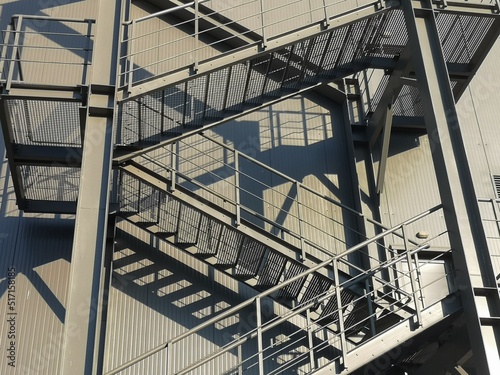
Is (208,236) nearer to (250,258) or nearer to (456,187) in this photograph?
(250,258)

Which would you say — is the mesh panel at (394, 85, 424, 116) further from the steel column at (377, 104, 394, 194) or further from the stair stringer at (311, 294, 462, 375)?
the stair stringer at (311, 294, 462, 375)

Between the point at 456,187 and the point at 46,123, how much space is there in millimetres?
5705

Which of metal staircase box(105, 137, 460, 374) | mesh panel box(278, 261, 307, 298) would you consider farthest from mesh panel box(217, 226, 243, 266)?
mesh panel box(278, 261, 307, 298)

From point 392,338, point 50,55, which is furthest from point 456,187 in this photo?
point 50,55

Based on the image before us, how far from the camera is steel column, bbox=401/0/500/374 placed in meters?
6.41

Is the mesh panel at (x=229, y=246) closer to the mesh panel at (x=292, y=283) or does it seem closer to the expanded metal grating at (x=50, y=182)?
the mesh panel at (x=292, y=283)

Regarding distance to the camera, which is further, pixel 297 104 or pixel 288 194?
pixel 297 104

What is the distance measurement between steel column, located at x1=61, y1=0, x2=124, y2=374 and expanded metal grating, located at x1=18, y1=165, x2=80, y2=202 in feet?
8.20

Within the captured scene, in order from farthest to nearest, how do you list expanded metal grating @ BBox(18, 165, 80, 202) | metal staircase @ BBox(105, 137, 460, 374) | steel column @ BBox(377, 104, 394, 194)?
1. steel column @ BBox(377, 104, 394, 194)
2. expanded metal grating @ BBox(18, 165, 80, 202)
3. metal staircase @ BBox(105, 137, 460, 374)

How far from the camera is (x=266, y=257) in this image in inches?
358

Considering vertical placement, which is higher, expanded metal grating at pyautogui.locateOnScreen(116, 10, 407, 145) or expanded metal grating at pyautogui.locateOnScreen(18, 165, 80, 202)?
expanded metal grating at pyautogui.locateOnScreen(116, 10, 407, 145)

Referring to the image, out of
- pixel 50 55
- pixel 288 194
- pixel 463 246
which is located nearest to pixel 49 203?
pixel 50 55

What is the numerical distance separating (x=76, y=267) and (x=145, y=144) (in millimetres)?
2765

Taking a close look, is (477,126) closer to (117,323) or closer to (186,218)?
(186,218)
